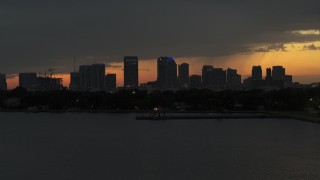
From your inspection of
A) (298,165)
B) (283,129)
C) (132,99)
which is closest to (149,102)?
(132,99)

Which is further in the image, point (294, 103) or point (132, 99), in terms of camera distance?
point (132, 99)

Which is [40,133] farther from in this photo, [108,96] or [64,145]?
[108,96]

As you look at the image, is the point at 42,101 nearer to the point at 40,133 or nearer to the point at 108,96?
the point at 108,96

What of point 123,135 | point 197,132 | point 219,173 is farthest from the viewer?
point 197,132

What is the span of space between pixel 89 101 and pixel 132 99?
6.11 m

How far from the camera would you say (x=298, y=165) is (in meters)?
19.5

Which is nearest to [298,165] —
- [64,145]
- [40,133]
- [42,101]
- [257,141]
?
[257,141]

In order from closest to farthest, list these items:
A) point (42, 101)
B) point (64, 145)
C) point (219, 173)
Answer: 1. point (219, 173)
2. point (64, 145)
3. point (42, 101)

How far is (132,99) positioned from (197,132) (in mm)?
39035

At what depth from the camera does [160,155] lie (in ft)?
72.9

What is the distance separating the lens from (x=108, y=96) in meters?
73.1

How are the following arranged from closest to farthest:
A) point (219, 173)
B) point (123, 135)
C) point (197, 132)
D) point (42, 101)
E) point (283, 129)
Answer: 1. point (219, 173)
2. point (123, 135)
3. point (197, 132)
4. point (283, 129)
5. point (42, 101)

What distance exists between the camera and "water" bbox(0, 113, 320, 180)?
17.9 m

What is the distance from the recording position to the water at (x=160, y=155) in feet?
58.6
